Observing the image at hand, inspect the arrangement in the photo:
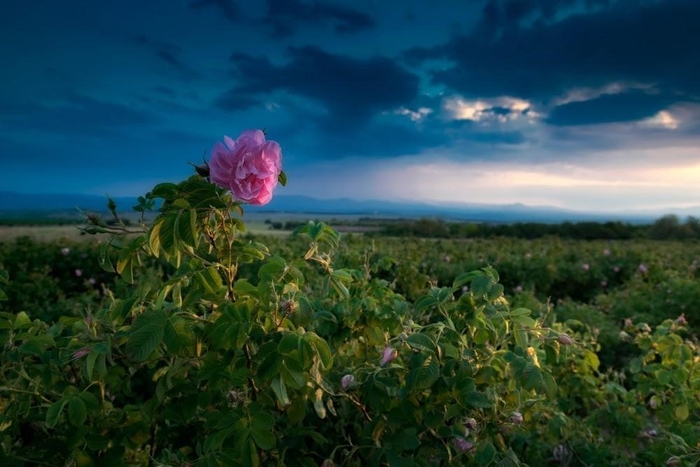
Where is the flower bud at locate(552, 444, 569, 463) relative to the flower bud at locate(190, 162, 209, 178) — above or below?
below

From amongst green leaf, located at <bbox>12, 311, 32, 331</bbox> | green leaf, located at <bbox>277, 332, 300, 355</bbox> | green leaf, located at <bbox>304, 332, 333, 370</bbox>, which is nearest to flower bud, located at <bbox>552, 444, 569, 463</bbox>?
green leaf, located at <bbox>304, 332, 333, 370</bbox>

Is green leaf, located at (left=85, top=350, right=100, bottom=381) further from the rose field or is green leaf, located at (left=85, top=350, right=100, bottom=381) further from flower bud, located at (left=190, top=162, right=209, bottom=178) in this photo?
flower bud, located at (left=190, top=162, right=209, bottom=178)

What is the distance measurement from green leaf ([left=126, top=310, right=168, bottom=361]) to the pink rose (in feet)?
1.40

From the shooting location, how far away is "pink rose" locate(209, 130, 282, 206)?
4.48 feet

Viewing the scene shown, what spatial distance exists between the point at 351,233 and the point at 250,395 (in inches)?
356

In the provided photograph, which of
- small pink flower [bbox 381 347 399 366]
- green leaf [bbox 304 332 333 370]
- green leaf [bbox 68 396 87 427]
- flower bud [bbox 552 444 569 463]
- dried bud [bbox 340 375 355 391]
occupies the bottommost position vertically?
flower bud [bbox 552 444 569 463]

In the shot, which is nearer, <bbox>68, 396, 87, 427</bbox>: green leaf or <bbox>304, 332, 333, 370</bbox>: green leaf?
<bbox>304, 332, 333, 370</bbox>: green leaf

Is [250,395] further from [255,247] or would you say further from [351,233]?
[351,233]

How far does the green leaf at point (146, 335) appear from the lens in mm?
1378

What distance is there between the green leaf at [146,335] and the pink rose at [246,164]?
0.43 m

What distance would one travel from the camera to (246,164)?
4.50 ft

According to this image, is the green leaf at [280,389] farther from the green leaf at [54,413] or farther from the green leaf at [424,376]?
the green leaf at [54,413]

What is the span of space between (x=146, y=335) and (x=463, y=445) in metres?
1.07

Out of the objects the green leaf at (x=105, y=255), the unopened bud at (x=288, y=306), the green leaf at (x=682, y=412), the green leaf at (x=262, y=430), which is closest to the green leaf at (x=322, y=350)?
the unopened bud at (x=288, y=306)
